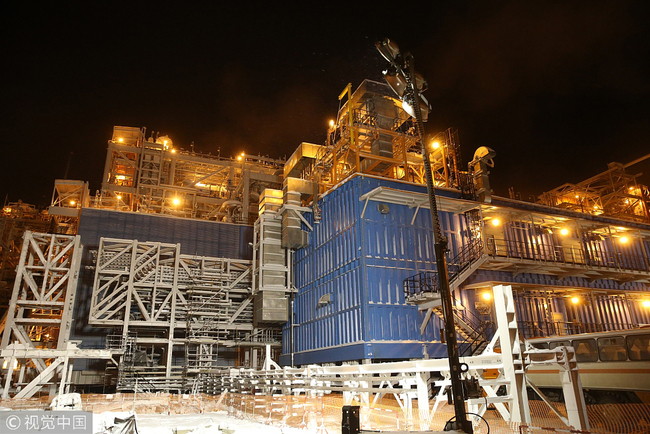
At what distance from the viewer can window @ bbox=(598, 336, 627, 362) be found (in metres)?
15.8

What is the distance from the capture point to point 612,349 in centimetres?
1617

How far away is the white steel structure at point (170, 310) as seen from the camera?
99.2 feet

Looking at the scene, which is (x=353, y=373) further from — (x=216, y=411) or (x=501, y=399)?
(x=216, y=411)

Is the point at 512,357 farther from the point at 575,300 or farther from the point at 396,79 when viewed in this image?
the point at 575,300

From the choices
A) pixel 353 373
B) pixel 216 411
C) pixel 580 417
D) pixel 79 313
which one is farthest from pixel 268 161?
pixel 580 417

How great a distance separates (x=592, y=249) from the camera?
31.9m

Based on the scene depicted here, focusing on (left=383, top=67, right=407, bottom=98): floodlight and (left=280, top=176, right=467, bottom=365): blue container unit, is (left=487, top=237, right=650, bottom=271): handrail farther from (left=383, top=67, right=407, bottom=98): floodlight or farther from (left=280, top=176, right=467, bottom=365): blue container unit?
(left=383, top=67, right=407, bottom=98): floodlight

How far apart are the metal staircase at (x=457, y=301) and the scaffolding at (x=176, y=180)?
781 inches

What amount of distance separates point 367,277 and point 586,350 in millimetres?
10798

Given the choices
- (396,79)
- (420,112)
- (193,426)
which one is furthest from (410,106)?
(193,426)

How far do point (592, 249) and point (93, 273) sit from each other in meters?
35.5

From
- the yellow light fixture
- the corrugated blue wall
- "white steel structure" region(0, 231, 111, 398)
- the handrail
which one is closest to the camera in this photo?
"white steel structure" region(0, 231, 111, 398)

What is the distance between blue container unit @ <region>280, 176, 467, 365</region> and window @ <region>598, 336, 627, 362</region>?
26.1ft

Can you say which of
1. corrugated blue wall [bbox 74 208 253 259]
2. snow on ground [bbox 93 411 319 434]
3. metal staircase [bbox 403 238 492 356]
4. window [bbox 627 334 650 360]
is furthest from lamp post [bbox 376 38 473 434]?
corrugated blue wall [bbox 74 208 253 259]
